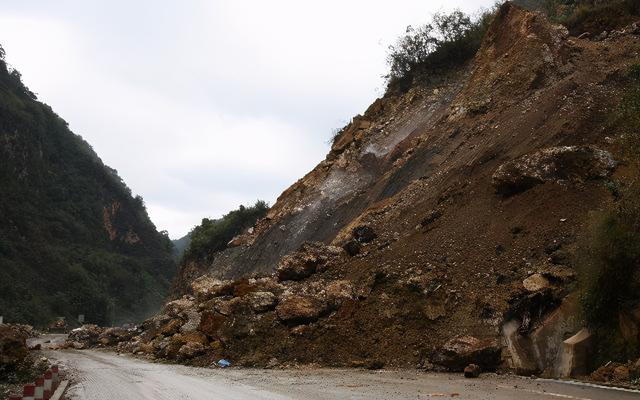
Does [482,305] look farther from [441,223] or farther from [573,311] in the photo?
[441,223]

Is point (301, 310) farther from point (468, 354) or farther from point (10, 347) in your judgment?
point (10, 347)

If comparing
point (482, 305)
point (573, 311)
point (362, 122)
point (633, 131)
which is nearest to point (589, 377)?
point (573, 311)

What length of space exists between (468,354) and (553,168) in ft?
21.2

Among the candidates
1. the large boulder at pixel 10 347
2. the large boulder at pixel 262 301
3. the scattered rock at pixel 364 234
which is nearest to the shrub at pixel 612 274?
the large boulder at pixel 262 301

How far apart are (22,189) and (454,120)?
75.8m

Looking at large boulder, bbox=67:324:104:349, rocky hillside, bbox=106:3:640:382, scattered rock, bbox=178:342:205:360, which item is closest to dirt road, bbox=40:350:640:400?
rocky hillside, bbox=106:3:640:382

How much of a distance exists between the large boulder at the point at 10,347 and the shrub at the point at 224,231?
32873 mm

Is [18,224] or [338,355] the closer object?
[338,355]

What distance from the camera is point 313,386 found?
1076 cm

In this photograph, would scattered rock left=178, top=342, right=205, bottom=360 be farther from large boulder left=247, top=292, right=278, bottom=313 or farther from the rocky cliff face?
large boulder left=247, top=292, right=278, bottom=313

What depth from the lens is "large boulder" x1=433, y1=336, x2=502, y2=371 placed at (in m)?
11.6

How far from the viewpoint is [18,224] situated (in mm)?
74000

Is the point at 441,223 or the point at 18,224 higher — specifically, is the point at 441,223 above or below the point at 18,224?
below

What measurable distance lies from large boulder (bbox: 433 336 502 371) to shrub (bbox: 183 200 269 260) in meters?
35.1
